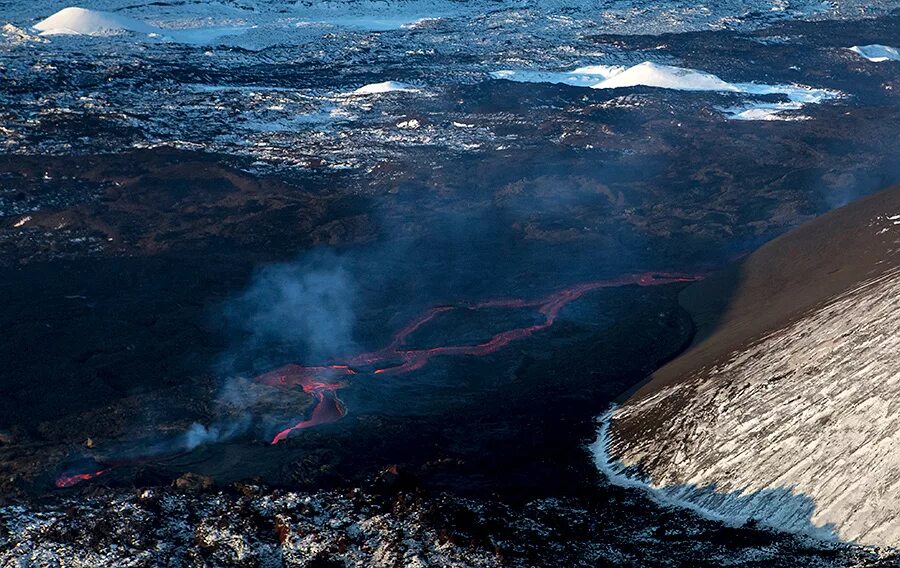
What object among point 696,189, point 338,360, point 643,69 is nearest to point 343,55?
point 643,69

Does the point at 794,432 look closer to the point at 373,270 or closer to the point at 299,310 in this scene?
the point at 299,310

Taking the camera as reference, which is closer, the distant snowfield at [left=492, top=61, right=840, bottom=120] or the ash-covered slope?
the ash-covered slope

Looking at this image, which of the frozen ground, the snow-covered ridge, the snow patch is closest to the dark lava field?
the frozen ground

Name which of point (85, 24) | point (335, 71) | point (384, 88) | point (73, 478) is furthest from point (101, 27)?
point (73, 478)

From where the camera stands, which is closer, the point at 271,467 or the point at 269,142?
the point at 271,467

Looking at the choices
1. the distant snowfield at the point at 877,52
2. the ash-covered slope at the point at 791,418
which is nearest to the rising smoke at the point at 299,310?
the ash-covered slope at the point at 791,418

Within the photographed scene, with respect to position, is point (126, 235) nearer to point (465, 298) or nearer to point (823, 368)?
point (465, 298)

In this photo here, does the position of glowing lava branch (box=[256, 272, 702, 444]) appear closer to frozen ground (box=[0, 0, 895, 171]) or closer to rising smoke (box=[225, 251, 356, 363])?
rising smoke (box=[225, 251, 356, 363])
